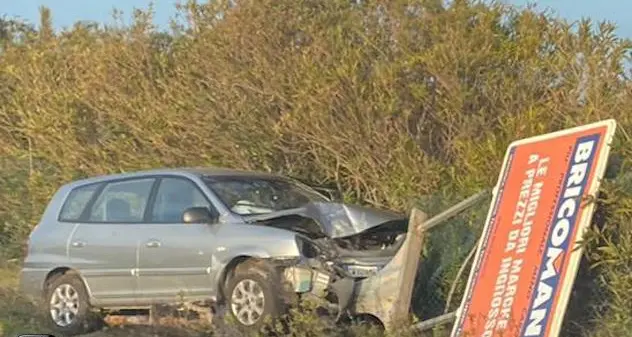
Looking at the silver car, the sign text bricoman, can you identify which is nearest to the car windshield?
the silver car

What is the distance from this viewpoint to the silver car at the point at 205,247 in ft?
32.4

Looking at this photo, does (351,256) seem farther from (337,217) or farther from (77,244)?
(77,244)

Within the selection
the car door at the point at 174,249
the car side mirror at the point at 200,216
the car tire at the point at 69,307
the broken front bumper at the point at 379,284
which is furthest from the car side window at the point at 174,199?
the broken front bumper at the point at 379,284

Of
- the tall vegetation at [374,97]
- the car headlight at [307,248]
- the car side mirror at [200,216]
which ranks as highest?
the tall vegetation at [374,97]

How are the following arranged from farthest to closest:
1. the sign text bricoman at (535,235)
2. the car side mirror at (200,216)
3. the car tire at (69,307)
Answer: the car tire at (69,307)
the car side mirror at (200,216)
the sign text bricoman at (535,235)

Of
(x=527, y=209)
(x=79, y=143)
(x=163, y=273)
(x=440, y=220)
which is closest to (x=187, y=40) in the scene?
(x=79, y=143)

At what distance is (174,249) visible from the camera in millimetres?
10688

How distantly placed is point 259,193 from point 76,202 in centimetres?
220

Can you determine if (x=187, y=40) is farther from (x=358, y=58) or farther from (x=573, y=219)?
(x=573, y=219)

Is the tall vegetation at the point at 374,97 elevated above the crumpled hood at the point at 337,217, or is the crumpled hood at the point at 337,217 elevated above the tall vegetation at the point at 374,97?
the tall vegetation at the point at 374,97

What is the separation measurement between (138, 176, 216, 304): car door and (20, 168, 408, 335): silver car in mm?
12

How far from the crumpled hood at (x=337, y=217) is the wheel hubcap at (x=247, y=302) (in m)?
Answer: 0.70

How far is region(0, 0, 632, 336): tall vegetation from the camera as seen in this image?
10109 mm

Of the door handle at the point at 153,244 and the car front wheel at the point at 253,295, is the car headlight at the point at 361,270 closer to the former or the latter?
the car front wheel at the point at 253,295
